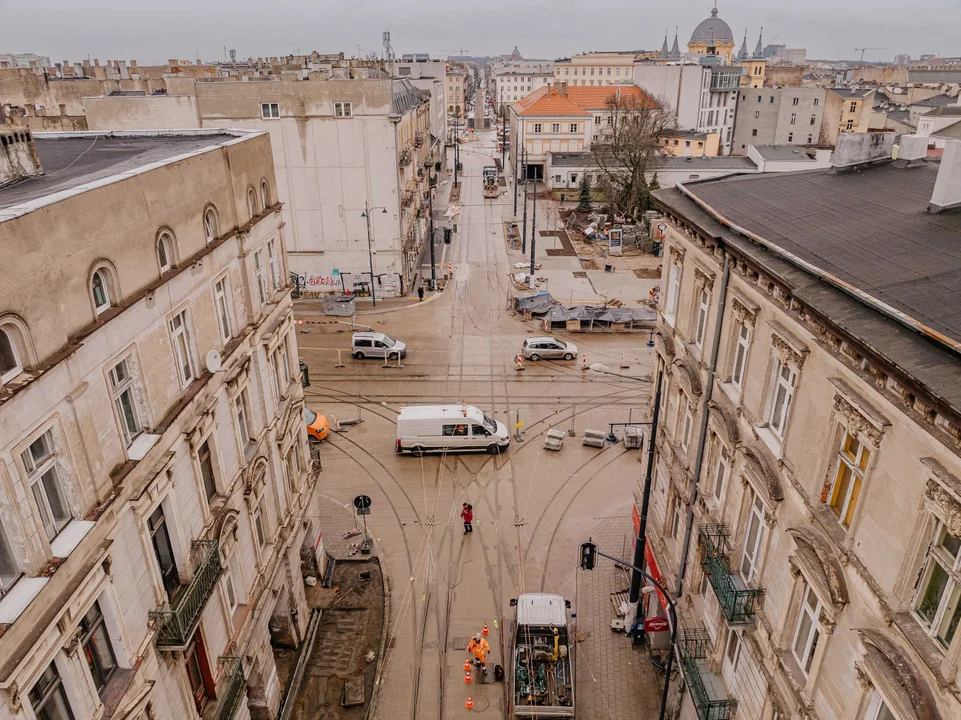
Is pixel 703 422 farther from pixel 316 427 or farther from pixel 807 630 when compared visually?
pixel 316 427

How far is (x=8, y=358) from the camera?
773 cm

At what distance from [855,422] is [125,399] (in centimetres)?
1111

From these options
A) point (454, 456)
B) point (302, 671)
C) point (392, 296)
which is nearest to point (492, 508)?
point (454, 456)

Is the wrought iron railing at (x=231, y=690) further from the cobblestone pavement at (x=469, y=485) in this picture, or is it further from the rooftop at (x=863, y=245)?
the rooftop at (x=863, y=245)

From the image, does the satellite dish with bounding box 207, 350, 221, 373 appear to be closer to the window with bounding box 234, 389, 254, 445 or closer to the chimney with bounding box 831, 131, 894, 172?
the window with bounding box 234, 389, 254, 445

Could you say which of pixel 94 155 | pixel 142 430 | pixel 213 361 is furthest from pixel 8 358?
pixel 94 155

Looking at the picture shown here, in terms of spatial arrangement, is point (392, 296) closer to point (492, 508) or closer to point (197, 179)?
point (492, 508)

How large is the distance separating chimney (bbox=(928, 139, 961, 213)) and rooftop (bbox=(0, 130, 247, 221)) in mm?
13881

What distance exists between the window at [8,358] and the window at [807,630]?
37.8 feet

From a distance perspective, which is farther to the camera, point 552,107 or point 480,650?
point 552,107

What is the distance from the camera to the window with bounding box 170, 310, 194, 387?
1188 cm

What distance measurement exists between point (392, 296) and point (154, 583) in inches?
1440

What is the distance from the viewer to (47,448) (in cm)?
847

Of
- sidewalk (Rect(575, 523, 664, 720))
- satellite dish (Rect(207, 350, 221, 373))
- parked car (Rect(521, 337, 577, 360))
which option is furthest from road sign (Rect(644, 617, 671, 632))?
parked car (Rect(521, 337, 577, 360))
